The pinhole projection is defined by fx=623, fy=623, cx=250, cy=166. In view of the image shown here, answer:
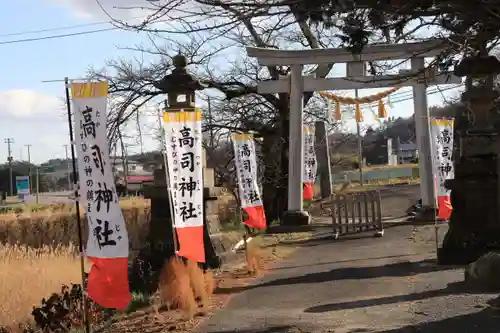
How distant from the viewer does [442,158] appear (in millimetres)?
13789

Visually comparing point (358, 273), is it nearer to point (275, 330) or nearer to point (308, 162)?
point (275, 330)

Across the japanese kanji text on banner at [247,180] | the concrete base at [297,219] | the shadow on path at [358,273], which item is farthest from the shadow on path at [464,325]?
the concrete base at [297,219]

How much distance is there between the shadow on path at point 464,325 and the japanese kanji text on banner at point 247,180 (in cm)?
885

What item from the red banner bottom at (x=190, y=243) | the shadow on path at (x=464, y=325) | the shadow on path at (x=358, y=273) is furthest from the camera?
the shadow on path at (x=358, y=273)

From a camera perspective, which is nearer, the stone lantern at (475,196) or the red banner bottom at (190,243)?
the red banner bottom at (190,243)

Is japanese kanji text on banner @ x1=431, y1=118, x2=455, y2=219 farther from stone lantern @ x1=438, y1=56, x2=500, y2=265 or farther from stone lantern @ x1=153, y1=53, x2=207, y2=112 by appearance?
stone lantern @ x1=153, y1=53, x2=207, y2=112

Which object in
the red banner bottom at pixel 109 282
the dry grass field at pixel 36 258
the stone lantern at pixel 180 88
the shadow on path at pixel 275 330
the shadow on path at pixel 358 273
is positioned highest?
the stone lantern at pixel 180 88

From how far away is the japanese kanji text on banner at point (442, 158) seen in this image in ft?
43.8

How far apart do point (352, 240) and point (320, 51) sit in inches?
230

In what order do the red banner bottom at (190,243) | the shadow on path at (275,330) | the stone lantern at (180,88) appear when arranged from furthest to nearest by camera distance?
the stone lantern at (180,88), the red banner bottom at (190,243), the shadow on path at (275,330)

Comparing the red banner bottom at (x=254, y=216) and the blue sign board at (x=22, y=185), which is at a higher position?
the blue sign board at (x=22, y=185)

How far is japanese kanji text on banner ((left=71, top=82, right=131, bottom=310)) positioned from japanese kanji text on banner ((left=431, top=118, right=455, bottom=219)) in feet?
26.9

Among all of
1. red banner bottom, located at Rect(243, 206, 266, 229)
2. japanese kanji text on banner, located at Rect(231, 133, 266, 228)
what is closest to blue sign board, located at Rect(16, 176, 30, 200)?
japanese kanji text on banner, located at Rect(231, 133, 266, 228)

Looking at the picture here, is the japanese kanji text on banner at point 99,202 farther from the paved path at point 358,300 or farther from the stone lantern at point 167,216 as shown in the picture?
the stone lantern at point 167,216
